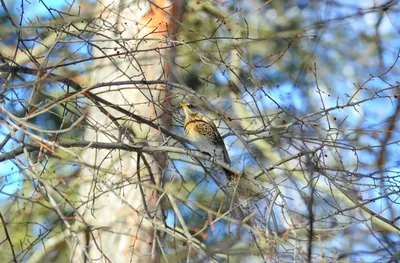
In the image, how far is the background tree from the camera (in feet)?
9.41

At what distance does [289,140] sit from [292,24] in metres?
3.73

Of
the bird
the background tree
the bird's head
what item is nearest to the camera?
the background tree

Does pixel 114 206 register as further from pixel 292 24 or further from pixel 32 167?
pixel 292 24

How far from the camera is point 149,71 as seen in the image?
4918 mm

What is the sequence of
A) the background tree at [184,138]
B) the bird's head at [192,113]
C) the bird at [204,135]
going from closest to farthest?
1. the background tree at [184,138]
2. the bird at [204,135]
3. the bird's head at [192,113]

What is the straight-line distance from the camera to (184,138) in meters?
4.32

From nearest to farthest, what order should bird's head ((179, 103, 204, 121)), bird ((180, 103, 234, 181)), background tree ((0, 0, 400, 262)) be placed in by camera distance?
background tree ((0, 0, 400, 262))
bird ((180, 103, 234, 181))
bird's head ((179, 103, 204, 121))

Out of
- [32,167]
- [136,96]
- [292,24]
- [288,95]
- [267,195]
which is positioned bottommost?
[32,167]

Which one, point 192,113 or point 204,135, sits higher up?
point 192,113

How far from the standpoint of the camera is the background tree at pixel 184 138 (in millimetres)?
2869

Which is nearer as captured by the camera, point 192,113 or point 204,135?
point 204,135

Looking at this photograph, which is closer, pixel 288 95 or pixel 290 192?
pixel 288 95

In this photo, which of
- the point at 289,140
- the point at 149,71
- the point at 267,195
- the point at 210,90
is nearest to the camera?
the point at 267,195

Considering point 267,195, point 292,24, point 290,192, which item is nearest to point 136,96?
point 290,192
